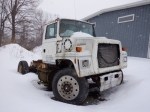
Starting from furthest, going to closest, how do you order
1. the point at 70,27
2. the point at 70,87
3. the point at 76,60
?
the point at 70,27 < the point at 70,87 < the point at 76,60

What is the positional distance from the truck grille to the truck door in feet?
4.85

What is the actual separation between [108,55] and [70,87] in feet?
4.55

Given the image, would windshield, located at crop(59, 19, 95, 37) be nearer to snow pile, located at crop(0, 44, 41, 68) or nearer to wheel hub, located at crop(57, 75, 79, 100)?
wheel hub, located at crop(57, 75, 79, 100)

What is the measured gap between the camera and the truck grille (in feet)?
12.4

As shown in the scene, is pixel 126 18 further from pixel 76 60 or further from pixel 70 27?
pixel 76 60

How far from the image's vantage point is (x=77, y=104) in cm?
376

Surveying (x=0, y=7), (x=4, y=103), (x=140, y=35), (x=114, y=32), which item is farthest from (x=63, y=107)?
(x=0, y=7)

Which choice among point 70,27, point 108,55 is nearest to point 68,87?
point 108,55

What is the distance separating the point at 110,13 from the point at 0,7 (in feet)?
58.8

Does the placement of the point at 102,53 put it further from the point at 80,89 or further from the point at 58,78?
the point at 58,78

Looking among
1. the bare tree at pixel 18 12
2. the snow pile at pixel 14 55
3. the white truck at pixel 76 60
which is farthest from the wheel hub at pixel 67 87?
the bare tree at pixel 18 12

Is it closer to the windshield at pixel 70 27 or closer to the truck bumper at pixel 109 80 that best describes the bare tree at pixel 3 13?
the windshield at pixel 70 27

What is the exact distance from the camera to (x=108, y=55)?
13.4ft

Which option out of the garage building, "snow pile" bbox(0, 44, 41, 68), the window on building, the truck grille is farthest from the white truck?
the window on building
